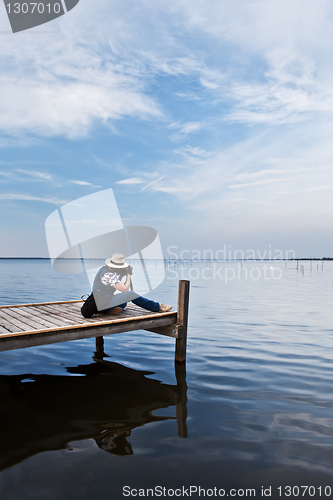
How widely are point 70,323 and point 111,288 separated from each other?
4.39 ft

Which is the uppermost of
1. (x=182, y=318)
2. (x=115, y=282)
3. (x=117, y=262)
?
(x=117, y=262)

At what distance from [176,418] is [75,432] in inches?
64.4

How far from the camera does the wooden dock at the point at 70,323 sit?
5.75 metres

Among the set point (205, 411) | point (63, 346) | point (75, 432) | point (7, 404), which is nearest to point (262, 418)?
point (205, 411)

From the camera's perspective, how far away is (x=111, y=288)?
7.53 m

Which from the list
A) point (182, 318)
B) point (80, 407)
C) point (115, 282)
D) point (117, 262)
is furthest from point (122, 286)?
point (80, 407)

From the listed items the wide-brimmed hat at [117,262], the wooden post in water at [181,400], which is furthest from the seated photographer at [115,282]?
the wooden post in water at [181,400]

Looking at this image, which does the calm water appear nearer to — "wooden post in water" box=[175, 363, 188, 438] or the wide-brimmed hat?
"wooden post in water" box=[175, 363, 188, 438]

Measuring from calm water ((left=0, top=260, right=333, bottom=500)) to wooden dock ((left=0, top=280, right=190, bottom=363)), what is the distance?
1.11 m

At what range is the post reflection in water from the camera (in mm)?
4488

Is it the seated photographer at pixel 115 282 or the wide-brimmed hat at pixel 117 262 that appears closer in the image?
the seated photographer at pixel 115 282

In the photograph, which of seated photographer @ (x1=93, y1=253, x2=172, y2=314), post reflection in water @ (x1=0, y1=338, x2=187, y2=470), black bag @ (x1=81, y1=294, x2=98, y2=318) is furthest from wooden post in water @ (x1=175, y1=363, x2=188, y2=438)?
black bag @ (x1=81, y1=294, x2=98, y2=318)

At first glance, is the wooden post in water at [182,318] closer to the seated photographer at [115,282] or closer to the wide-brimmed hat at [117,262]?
the seated photographer at [115,282]

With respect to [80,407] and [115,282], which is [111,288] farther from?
[80,407]
